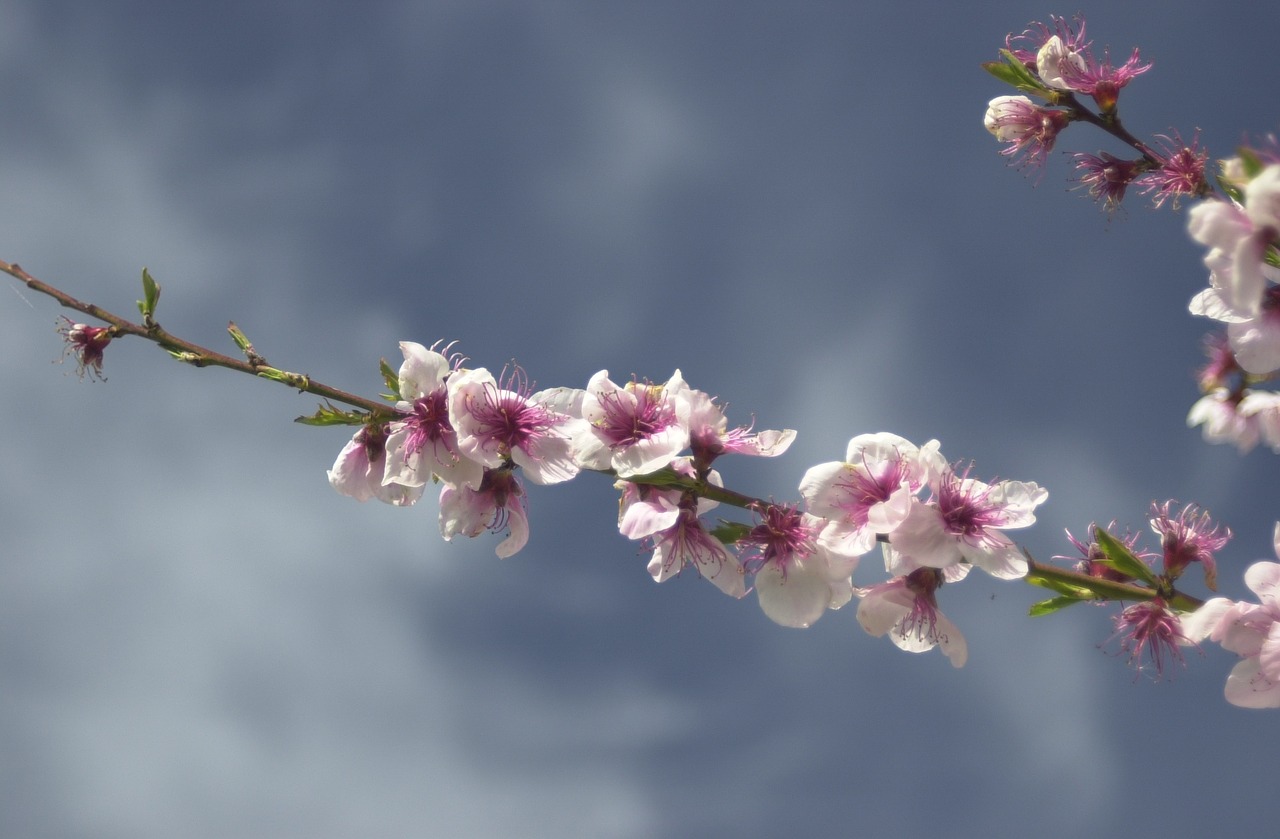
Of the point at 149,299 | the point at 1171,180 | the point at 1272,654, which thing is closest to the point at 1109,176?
the point at 1171,180

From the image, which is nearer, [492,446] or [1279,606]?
[1279,606]

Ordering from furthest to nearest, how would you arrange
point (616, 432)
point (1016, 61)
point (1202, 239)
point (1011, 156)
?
point (1011, 156)
point (1016, 61)
point (616, 432)
point (1202, 239)

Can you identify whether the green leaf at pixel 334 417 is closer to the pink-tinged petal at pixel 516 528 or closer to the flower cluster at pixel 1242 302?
the pink-tinged petal at pixel 516 528

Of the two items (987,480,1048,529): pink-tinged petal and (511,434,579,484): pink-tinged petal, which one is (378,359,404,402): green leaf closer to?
(511,434,579,484): pink-tinged petal

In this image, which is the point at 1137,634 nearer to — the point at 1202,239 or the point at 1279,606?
the point at 1279,606

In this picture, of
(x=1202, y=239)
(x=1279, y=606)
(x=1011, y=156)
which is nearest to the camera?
(x=1202, y=239)

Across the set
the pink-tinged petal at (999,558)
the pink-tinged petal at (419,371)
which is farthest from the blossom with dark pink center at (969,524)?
the pink-tinged petal at (419,371)

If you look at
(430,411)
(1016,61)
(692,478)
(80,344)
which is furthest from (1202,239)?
(80,344)
